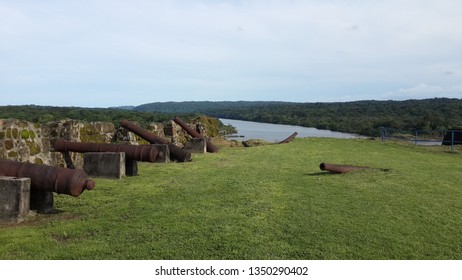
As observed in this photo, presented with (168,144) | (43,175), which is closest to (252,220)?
(43,175)

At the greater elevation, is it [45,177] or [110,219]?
[45,177]

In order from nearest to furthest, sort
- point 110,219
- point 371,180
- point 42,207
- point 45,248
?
point 45,248, point 110,219, point 42,207, point 371,180

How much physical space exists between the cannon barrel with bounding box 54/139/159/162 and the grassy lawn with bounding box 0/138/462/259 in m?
0.70

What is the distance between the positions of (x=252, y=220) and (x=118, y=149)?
498cm

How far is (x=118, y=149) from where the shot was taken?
936 cm

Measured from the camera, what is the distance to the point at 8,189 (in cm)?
515

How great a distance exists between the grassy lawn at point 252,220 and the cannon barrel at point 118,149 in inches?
27.6

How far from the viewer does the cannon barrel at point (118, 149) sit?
9.36 m

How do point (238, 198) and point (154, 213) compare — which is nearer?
point (154, 213)

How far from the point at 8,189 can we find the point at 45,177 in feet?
1.58

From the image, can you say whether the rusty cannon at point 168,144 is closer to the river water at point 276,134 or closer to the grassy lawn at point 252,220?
the grassy lawn at point 252,220
